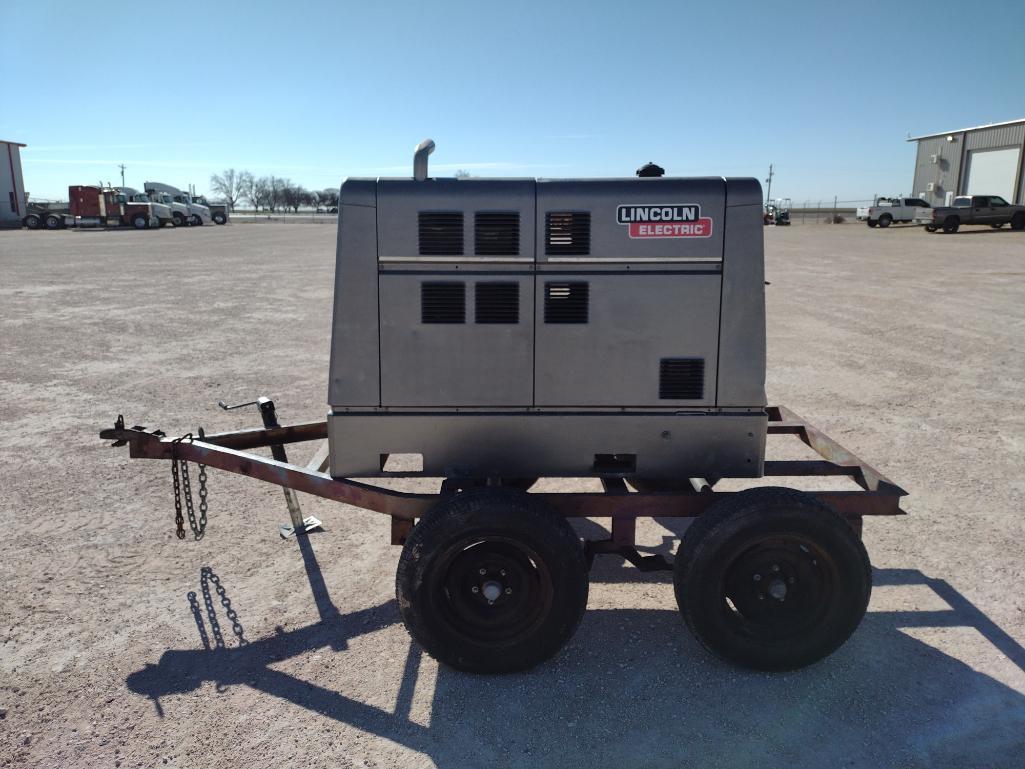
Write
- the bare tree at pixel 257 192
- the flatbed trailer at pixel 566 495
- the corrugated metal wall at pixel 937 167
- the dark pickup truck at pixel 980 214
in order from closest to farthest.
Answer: the flatbed trailer at pixel 566 495 < the dark pickup truck at pixel 980 214 < the corrugated metal wall at pixel 937 167 < the bare tree at pixel 257 192

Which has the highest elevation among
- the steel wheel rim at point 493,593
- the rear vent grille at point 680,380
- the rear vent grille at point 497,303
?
the rear vent grille at point 497,303

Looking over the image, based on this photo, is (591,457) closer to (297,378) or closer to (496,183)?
(496,183)

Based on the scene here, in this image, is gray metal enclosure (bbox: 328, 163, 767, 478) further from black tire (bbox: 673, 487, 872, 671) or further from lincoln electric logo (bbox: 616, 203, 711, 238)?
black tire (bbox: 673, 487, 872, 671)

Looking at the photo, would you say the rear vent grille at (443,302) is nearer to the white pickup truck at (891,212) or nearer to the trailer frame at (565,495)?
the trailer frame at (565,495)

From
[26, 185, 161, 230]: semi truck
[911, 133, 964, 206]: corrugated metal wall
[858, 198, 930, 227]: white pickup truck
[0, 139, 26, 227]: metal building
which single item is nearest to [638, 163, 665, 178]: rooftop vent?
[858, 198, 930, 227]: white pickup truck

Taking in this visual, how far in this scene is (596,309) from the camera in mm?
3895

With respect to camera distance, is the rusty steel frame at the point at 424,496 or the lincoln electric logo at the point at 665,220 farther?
the rusty steel frame at the point at 424,496

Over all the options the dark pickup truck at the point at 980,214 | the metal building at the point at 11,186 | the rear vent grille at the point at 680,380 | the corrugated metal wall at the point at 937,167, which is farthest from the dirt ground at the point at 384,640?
the metal building at the point at 11,186

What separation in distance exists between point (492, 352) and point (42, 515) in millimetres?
4152

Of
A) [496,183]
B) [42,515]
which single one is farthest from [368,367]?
[42,515]

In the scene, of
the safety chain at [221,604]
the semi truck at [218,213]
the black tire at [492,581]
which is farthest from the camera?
the semi truck at [218,213]

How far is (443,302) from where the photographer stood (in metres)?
3.89

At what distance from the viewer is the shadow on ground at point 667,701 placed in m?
3.46

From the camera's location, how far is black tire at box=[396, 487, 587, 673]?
378 cm
